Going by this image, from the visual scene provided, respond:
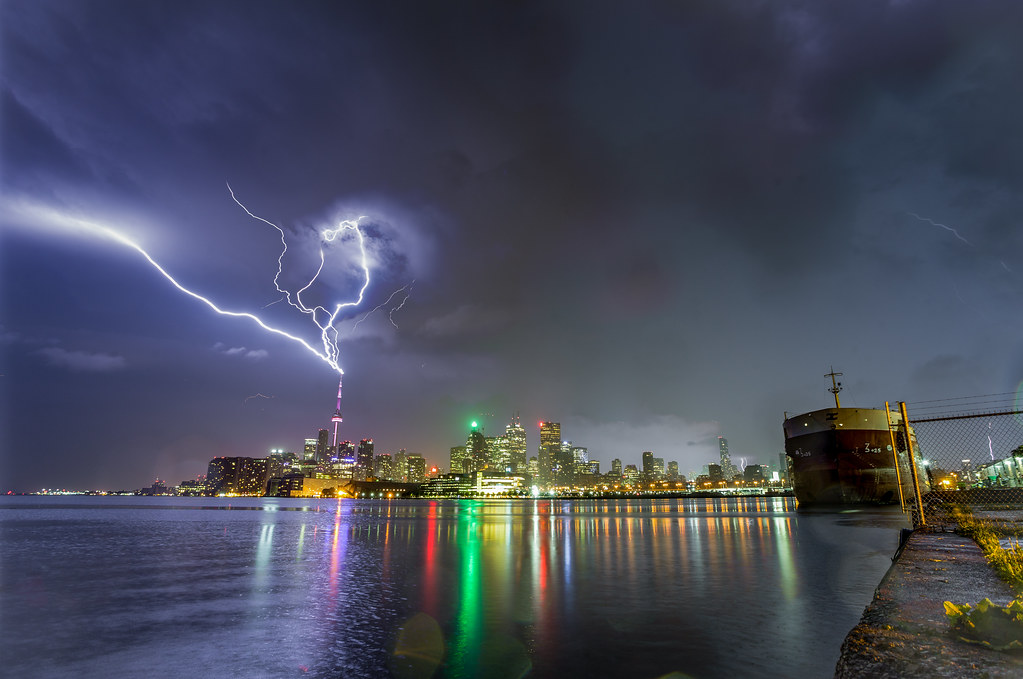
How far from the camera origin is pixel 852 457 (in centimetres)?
6638

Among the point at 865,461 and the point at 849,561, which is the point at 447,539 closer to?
the point at 849,561

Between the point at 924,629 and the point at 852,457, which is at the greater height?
the point at 852,457

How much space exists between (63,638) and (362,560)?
54.9ft

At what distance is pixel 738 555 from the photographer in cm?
3023

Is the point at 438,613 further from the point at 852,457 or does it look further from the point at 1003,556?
the point at 852,457

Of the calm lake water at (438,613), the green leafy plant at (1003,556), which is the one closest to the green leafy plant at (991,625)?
the calm lake water at (438,613)

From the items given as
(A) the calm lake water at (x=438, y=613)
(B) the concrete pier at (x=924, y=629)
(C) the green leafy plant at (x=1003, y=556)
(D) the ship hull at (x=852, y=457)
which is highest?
(D) the ship hull at (x=852, y=457)

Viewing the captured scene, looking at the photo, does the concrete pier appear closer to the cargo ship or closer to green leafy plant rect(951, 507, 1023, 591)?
green leafy plant rect(951, 507, 1023, 591)

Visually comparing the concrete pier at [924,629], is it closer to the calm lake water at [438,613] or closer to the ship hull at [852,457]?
the calm lake water at [438,613]

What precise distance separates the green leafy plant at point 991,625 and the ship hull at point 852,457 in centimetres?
6776

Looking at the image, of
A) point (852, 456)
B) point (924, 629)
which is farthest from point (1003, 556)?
point (852, 456)

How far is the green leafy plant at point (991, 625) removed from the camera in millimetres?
7828

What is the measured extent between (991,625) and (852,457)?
69.7 meters

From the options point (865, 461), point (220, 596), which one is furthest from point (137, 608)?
point (865, 461)
